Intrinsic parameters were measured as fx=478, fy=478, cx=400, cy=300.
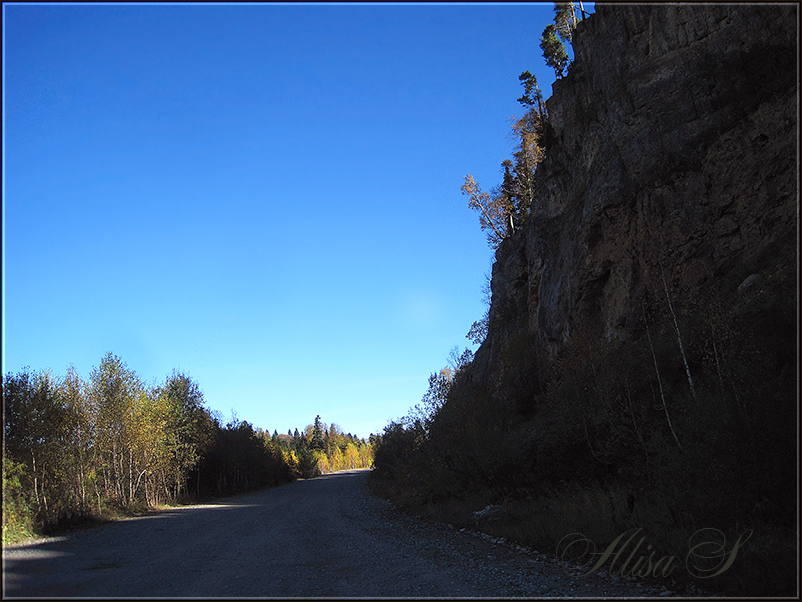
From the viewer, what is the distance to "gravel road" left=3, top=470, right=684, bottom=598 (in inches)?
329

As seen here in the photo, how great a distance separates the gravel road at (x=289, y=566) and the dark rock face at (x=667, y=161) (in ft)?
32.8

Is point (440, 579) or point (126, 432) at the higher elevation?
point (126, 432)

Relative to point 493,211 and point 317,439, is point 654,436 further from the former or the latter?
point 317,439

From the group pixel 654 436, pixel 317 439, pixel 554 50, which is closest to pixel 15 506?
pixel 654 436

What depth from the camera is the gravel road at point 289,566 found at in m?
8.35

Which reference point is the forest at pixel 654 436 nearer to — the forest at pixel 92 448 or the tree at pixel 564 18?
the forest at pixel 92 448

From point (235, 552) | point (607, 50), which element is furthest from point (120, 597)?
point (607, 50)

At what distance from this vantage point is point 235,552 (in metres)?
12.7

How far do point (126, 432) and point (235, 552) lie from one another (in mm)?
17268

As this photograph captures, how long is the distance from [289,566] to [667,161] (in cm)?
2234

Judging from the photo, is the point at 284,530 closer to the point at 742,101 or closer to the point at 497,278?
the point at 742,101

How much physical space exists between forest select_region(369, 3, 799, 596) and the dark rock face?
907 millimetres

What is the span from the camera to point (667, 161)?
22.0 meters

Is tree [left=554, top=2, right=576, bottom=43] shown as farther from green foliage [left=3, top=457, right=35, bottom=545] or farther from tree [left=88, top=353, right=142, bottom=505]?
green foliage [left=3, top=457, right=35, bottom=545]
